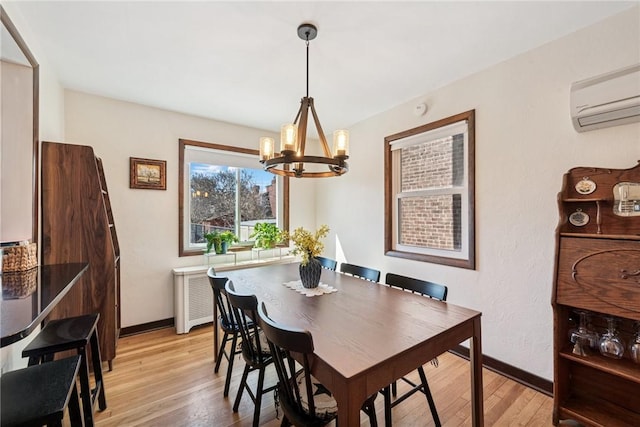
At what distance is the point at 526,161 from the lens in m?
2.16

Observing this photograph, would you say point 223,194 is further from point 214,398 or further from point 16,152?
point 214,398

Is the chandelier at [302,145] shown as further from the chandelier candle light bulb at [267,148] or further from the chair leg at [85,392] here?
the chair leg at [85,392]

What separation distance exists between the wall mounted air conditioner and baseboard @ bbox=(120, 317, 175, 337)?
4238mm

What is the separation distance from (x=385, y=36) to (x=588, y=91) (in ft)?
4.47

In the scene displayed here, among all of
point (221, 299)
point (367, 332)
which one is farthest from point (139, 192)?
point (367, 332)

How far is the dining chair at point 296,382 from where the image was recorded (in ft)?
3.76

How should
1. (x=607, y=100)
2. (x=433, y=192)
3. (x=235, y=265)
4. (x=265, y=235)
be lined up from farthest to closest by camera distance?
(x=265, y=235) → (x=235, y=265) → (x=433, y=192) → (x=607, y=100)

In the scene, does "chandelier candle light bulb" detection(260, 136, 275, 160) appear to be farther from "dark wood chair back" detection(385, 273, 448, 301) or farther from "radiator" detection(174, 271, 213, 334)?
"radiator" detection(174, 271, 213, 334)

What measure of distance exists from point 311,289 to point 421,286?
0.80 meters

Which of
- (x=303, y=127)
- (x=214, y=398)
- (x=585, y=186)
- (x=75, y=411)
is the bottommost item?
(x=214, y=398)

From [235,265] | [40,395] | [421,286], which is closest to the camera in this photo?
[40,395]

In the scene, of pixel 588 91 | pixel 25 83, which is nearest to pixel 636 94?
pixel 588 91

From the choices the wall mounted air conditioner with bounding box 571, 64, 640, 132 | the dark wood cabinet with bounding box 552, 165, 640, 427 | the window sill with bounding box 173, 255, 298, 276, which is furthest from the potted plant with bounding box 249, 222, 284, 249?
the wall mounted air conditioner with bounding box 571, 64, 640, 132

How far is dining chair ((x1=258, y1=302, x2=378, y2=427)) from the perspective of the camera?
115 centimetres
